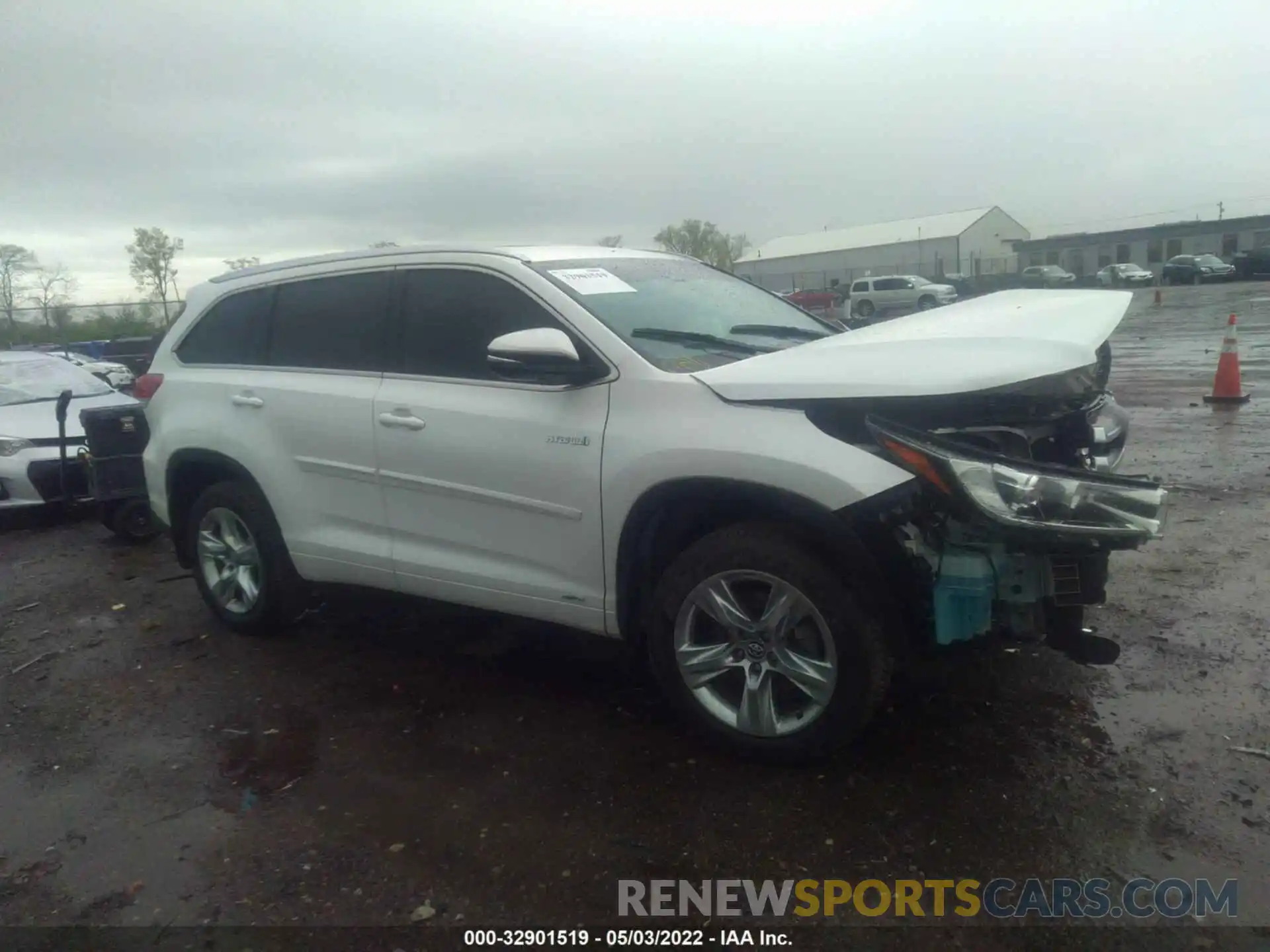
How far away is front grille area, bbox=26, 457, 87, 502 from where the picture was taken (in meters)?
7.83

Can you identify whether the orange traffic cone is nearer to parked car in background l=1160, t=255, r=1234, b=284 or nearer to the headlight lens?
the headlight lens

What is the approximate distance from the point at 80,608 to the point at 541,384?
385cm

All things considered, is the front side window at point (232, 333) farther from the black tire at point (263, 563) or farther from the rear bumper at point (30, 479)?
the rear bumper at point (30, 479)

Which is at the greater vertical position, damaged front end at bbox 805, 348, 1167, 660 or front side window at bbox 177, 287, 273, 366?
front side window at bbox 177, 287, 273, 366

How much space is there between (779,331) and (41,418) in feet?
23.1

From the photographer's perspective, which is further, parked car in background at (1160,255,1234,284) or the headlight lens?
parked car in background at (1160,255,1234,284)

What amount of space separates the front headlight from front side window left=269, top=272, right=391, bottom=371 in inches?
178

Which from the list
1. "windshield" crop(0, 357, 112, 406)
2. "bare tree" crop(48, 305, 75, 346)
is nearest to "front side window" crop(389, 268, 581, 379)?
"windshield" crop(0, 357, 112, 406)

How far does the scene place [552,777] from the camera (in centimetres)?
353

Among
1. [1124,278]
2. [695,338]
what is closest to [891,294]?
[1124,278]

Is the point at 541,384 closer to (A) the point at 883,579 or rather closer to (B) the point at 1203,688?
(A) the point at 883,579

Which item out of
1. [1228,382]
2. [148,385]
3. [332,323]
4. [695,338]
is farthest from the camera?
[1228,382]

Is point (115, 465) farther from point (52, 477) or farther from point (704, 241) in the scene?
point (704, 241)

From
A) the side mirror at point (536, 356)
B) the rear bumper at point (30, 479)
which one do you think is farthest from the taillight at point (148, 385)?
the rear bumper at point (30, 479)
